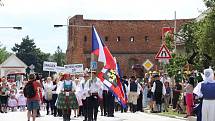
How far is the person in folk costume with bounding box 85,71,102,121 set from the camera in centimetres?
2522

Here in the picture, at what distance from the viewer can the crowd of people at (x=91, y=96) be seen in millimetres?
23844

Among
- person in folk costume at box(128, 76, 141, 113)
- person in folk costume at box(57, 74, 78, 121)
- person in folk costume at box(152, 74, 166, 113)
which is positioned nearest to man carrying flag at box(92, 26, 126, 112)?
person in folk costume at box(57, 74, 78, 121)

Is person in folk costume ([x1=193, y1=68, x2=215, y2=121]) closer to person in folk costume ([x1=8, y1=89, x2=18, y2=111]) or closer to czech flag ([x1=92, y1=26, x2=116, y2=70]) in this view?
czech flag ([x1=92, y1=26, x2=116, y2=70])

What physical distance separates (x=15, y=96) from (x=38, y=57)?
100996 mm

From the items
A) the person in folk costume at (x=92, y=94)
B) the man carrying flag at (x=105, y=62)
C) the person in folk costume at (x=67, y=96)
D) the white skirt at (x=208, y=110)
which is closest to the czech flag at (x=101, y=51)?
the man carrying flag at (x=105, y=62)

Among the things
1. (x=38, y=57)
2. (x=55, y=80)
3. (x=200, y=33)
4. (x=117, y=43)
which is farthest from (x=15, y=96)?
(x=38, y=57)

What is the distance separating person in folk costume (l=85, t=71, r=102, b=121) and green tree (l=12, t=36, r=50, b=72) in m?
114

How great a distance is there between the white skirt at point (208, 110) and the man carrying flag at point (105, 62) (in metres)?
9.72

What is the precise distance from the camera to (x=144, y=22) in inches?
3905

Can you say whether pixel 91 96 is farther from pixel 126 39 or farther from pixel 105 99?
pixel 126 39

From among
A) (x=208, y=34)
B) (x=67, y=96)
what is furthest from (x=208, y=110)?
(x=208, y=34)

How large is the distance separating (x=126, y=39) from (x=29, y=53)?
1853 inches

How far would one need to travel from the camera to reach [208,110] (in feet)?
57.3

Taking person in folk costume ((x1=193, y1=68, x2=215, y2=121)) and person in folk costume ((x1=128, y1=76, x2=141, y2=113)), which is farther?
person in folk costume ((x1=128, y1=76, x2=141, y2=113))
